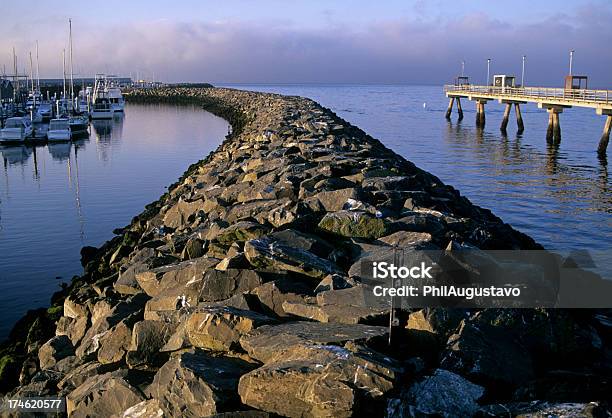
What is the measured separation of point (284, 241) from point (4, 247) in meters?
9.89

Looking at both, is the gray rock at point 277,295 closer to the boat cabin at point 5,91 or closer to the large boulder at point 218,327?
the large boulder at point 218,327

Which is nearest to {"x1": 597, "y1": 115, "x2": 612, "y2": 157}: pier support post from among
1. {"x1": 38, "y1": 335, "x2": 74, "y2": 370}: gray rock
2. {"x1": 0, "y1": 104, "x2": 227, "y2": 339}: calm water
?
{"x1": 0, "y1": 104, "x2": 227, "y2": 339}: calm water

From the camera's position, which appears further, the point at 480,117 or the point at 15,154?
the point at 480,117

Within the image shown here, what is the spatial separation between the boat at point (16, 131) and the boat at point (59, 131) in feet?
3.63

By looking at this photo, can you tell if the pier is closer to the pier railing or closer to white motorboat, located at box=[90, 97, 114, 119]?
the pier railing

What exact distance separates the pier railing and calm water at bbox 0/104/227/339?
1863cm

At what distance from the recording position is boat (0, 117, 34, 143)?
34781 mm

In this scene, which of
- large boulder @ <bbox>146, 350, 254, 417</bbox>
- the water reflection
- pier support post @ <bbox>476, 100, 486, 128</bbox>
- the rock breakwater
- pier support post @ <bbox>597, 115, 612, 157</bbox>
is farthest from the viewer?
pier support post @ <bbox>476, 100, 486, 128</bbox>

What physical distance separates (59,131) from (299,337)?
35.8 meters

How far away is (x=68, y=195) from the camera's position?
69.0 feet

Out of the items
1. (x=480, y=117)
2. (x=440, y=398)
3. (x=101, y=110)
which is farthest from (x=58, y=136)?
(x=440, y=398)

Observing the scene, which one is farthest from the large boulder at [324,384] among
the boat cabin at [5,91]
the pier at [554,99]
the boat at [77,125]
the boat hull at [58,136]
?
the boat cabin at [5,91]

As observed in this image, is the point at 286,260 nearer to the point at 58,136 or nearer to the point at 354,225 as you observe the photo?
the point at 354,225

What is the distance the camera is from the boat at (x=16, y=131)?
3478 cm
